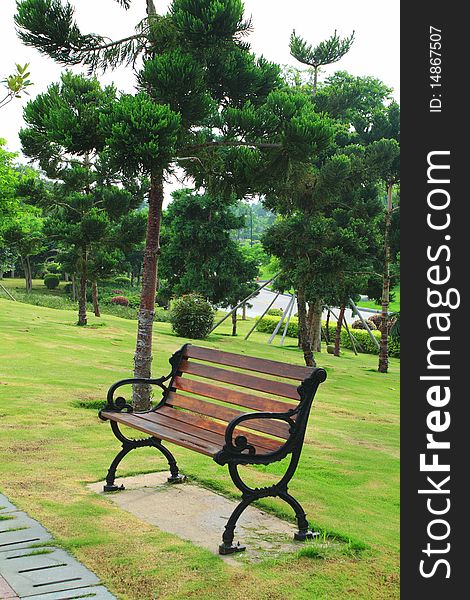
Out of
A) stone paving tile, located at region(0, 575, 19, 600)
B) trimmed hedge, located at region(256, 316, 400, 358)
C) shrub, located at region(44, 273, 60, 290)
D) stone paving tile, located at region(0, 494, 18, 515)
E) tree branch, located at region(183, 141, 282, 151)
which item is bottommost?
stone paving tile, located at region(0, 575, 19, 600)

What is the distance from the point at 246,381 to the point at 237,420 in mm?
741

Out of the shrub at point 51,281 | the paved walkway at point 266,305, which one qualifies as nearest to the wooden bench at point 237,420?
the paved walkway at point 266,305

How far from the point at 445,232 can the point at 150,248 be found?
5.38 metres

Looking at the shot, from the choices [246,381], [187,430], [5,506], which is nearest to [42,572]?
[5,506]

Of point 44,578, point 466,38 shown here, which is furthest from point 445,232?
point 44,578

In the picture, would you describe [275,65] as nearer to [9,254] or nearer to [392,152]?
[392,152]

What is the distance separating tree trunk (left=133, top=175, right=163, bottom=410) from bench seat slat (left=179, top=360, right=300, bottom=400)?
7.23 feet

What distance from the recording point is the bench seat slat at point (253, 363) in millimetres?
4203

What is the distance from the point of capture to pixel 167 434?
14.8 feet

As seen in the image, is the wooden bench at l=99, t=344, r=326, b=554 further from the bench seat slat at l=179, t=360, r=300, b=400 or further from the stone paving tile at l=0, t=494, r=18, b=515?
the stone paving tile at l=0, t=494, r=18, b=515

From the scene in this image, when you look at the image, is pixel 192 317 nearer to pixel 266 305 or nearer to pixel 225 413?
pixel 225 413

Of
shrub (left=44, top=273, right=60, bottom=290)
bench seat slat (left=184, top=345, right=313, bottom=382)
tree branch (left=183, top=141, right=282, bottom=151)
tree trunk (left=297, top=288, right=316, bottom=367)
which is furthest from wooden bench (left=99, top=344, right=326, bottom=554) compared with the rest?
shrub (left=44, top=273, right=60, bottom=290)

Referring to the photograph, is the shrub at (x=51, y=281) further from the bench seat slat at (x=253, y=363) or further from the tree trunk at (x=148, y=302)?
the bench seat slat at (x=253, y=363)

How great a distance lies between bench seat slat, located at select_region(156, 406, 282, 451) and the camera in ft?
14.0
